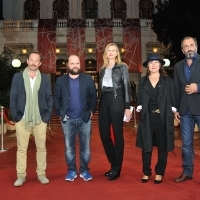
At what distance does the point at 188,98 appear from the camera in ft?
14.0

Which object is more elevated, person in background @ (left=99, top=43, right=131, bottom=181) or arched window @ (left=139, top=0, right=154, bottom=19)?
arched window @ (left=139, top=0, right=154, bottom=19)

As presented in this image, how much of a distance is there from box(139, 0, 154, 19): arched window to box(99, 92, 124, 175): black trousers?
2122 centimetres

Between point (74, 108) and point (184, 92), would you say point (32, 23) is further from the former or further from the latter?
point (184, 92)

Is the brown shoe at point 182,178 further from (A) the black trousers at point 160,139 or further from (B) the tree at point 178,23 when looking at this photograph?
(B) the tree at point 178,23

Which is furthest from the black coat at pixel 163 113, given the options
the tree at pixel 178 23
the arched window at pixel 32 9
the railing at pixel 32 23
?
the arched window at pixel 32 9

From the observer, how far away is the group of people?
4191mm

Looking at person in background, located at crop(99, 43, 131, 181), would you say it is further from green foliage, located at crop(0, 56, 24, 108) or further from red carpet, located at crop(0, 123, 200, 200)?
green foliage, located at crop(0, 56, 24, 108)

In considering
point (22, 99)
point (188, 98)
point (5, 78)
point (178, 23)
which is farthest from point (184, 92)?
point (178, 23)

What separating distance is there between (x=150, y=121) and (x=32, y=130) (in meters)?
1.79

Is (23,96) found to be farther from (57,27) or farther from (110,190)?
(57,27)

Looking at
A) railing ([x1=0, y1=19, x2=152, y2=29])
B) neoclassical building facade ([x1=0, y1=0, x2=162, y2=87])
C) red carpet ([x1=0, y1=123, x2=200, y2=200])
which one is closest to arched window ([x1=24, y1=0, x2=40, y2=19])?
neoclassical building facade ([x1=0, y1=0, x2=162, y2=87])

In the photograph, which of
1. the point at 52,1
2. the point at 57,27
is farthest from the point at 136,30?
the point at 52,1

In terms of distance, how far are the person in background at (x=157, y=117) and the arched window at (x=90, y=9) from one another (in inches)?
828

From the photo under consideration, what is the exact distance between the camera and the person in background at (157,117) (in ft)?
13.7
